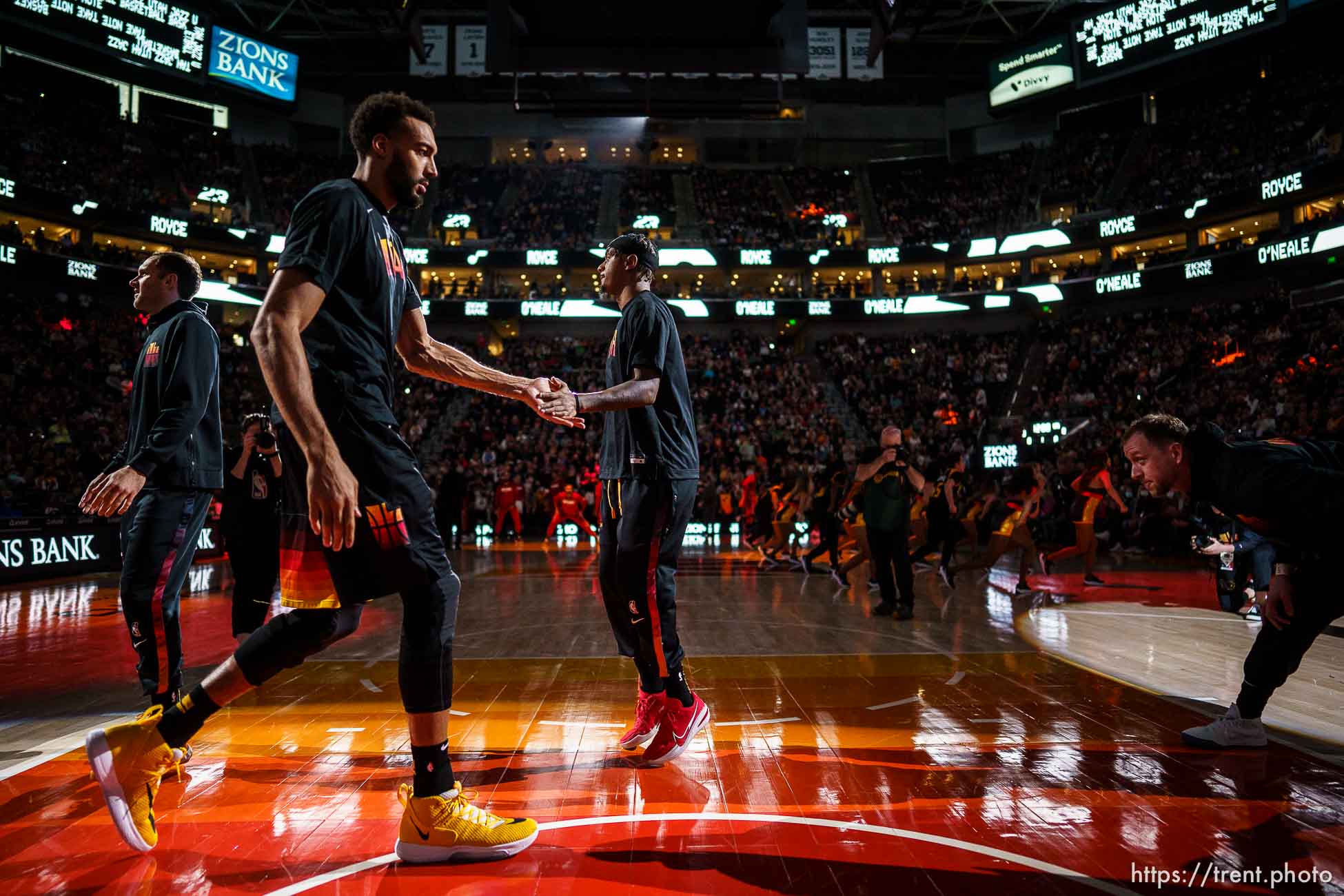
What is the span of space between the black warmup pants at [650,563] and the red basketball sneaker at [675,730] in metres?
0.16

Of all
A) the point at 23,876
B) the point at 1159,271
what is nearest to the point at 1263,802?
the point at 23,876

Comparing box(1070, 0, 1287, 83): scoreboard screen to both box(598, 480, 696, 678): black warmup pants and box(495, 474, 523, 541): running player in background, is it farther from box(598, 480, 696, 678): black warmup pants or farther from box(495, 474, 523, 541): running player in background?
box(598, 480, 696, 678): black warmup pants

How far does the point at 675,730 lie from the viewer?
141 inches

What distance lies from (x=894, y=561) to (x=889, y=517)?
46 centimetres

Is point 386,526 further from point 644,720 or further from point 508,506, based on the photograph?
point 508,506

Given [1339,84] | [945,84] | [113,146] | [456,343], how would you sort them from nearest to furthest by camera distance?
[1339,84]
[113,146]
[456,343]
[945,84]

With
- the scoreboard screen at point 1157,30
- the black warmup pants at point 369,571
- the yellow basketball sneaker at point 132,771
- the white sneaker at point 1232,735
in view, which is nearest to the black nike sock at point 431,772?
the black warmup pants at point 369,571

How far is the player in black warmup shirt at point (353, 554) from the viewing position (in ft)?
7.91

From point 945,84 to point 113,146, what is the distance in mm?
35407

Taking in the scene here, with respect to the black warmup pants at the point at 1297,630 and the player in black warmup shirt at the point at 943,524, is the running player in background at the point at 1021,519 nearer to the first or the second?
the player in black warmup shirt at the point at 943,524

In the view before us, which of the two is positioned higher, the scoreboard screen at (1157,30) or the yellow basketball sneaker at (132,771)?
the scoreboard screen at (1157,30)

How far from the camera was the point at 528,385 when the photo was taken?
Result: 3.14m

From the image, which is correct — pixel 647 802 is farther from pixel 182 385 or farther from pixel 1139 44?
pixel 1139 44

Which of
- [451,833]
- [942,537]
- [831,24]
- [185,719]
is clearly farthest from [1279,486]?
[831,24]
